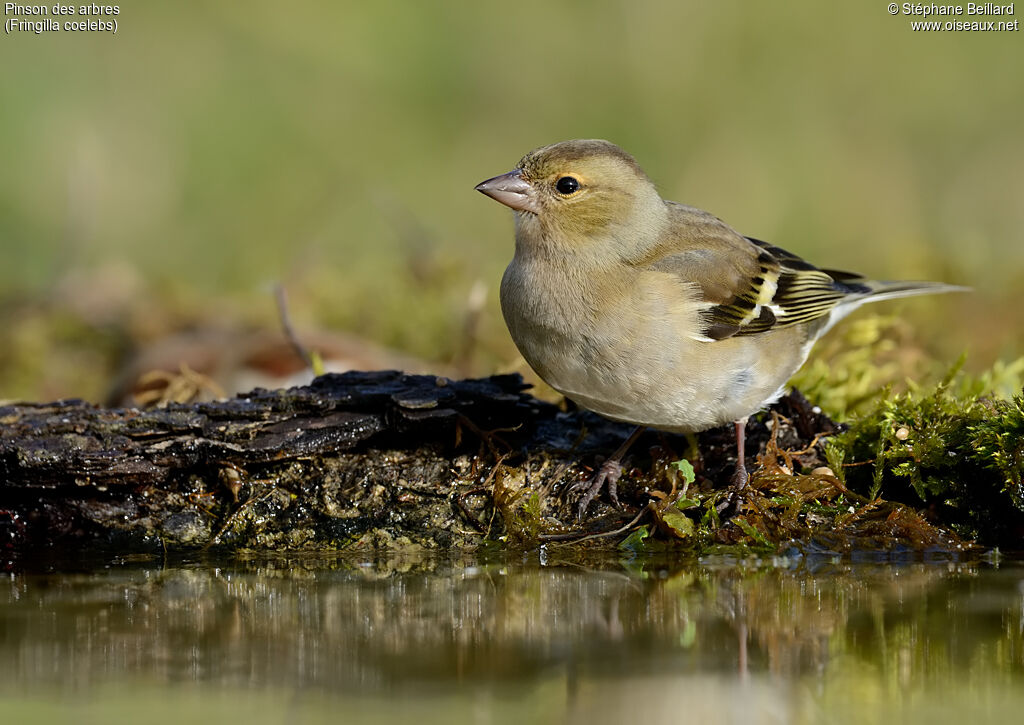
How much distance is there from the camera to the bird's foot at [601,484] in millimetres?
5195

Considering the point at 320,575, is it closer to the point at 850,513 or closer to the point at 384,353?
the point at 850,513

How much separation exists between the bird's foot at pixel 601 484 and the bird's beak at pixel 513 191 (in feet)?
4.32

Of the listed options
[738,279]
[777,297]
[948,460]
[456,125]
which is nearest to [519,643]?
[948,460]

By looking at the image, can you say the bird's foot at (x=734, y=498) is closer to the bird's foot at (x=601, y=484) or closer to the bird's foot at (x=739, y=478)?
the bird's foot at (x=739, y=478)

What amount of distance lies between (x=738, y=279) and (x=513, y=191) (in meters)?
1.21

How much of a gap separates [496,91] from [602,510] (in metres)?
9.63

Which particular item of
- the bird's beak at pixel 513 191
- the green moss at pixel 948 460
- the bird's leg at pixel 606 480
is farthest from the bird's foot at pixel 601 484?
the bird's beak at pixel 513 191

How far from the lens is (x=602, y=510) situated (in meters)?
5.22

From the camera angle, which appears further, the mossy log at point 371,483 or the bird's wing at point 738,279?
the bird's wing at point 738,279

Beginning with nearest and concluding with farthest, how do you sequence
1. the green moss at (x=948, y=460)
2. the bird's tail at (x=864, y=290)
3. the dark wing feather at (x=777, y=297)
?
1. the green moss at (x=948, y=460)
2. the dark wing feather at (x=777, y=297)
3. the bird's tail at (x=864, y=290)

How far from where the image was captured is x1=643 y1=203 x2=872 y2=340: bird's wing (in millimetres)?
5539

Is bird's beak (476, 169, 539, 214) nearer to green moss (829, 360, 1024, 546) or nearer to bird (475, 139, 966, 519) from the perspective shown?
bird (475, 139, 966, 519)

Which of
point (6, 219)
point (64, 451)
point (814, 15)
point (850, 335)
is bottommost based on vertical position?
point (64, 451)

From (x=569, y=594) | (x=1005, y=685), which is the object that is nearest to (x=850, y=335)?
(x=569, y=594)
